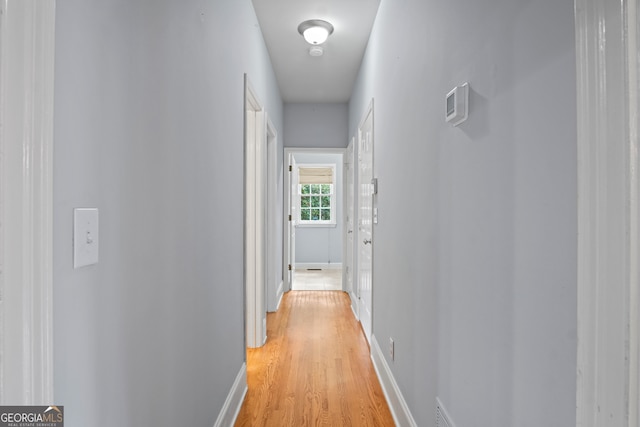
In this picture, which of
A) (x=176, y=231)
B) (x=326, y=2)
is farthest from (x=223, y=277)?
(x=326, y=2)

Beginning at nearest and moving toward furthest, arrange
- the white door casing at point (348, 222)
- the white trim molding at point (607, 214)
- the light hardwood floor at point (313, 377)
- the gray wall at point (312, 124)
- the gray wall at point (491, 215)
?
the white trim molding at point (607, 214)
the gray wall at point (491, 215)
the light hardwood floor at point (313, 377)
the white door casing at point (348, 222)
the gray wall at point (312, 124)

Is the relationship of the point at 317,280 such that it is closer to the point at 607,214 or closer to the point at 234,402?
the point at 234,402

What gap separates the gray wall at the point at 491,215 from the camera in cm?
76

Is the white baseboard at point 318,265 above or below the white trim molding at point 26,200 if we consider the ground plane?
below

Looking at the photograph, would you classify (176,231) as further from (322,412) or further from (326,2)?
(326,2)

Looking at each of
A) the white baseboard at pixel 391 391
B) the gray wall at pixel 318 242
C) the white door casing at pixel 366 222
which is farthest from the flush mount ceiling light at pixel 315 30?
the gray wall at pixel 318 242

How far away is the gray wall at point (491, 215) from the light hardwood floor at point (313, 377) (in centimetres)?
48

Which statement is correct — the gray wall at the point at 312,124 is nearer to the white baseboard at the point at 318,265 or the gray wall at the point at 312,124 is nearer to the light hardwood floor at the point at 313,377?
the light hardwood floor at the point at 313,377

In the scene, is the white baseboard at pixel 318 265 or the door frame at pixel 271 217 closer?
the door frame at pixel 271 217

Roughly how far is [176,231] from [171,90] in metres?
0.48

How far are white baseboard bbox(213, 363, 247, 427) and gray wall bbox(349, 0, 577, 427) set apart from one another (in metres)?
0.93

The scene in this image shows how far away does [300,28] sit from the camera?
10.2 feet

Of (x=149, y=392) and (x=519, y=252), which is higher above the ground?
(x=519, y=252)

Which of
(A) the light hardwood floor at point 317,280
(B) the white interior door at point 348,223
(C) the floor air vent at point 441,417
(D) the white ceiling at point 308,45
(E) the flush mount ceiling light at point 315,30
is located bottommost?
(A) the light hardwood floor at point 317,280
